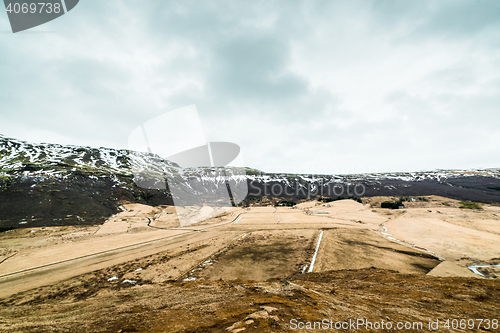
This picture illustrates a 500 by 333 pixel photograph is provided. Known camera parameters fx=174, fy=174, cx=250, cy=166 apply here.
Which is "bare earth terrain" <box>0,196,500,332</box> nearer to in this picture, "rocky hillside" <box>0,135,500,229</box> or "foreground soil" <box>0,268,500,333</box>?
"foreground soil" <box>0,268,500,333</box>

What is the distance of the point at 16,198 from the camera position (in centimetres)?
2995

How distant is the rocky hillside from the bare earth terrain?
7899 millimetres

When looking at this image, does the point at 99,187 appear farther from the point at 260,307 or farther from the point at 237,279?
the point at 260,307

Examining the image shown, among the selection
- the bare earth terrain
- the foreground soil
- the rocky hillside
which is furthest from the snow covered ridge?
the foreground soil

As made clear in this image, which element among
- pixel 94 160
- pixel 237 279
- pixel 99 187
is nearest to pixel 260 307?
pixel 237 279

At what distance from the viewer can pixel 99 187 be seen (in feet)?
142

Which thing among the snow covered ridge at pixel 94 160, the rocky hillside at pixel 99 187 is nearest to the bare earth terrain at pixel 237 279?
the rocky hillside at pixel 99 187

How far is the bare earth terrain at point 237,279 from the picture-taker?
5.56 m

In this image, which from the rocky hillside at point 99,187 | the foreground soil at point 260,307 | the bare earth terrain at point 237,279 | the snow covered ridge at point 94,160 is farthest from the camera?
the snow covered ridge at point 94,160

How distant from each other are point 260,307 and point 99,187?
53523 millimetres

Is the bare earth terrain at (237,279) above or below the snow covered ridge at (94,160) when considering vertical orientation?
below

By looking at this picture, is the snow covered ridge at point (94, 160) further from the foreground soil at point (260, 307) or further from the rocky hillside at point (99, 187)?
the foreground soil at point (260, 307)

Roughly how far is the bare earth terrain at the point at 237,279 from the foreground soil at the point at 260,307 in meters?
0.04

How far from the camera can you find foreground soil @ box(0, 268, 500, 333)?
496cm
